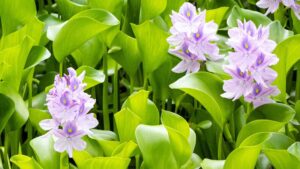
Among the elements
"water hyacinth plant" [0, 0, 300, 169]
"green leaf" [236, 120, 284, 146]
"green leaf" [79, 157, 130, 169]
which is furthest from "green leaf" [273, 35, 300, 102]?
"green leaf" [79, 157, 130, 169]

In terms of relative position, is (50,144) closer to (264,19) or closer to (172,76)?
(172,76)

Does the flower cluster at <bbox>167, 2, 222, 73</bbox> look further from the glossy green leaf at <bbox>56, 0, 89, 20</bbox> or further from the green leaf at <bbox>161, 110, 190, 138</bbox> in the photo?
the glossy green leaf at <bbox>56, 0, 89, 20</bbox>

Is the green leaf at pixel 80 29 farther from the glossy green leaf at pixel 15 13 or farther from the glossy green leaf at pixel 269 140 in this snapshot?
the glossy green leaf at pixel 269 140

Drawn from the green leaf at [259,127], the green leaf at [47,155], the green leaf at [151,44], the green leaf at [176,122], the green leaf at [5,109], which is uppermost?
the green leaf at [151,44]

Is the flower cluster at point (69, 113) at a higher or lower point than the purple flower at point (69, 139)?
higher

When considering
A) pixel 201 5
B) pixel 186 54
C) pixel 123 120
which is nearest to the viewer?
pixel 123 120

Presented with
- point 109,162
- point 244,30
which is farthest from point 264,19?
point 109,162

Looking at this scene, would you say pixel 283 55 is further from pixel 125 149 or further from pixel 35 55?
pixel 35 55

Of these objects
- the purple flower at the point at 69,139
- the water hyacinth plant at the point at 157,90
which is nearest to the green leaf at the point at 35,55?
the water hyacinth plant at the point at 157,90
